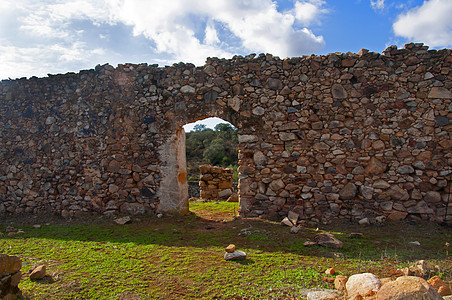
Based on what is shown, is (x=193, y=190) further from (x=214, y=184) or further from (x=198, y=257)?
(x=198, y=257)

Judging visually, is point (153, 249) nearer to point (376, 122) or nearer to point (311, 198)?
point (311, 198)

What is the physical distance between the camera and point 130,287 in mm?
3301

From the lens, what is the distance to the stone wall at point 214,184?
1027 cm

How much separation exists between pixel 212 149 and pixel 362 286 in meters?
20.0

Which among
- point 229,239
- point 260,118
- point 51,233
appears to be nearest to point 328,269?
A: point 229,239

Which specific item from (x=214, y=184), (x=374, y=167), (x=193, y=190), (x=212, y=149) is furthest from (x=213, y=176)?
(x=212, y=149)

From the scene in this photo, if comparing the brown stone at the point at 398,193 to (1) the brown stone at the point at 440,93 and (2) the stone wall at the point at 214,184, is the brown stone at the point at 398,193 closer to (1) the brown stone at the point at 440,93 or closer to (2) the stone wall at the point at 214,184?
(1) the brown stone at the point at 440,93

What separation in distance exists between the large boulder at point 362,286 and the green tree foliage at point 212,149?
15647mm

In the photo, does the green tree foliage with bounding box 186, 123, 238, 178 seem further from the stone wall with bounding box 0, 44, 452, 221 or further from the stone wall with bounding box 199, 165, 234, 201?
the stone wall with bounding box 0, 44, 452, 221

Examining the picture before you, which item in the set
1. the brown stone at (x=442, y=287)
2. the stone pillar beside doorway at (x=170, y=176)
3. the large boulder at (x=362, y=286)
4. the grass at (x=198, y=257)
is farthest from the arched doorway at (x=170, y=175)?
the brown stone at (x=442, y=287)

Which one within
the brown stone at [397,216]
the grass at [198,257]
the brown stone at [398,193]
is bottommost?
the grass at [198,257]

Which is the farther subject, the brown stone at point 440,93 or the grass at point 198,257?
the brown stone at point 440,93

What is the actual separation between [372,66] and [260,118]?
2.36 meters

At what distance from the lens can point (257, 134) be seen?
635 centimetres
